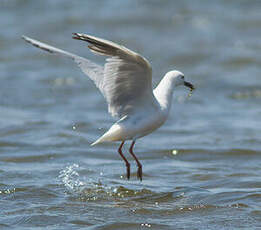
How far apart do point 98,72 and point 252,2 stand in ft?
42.8

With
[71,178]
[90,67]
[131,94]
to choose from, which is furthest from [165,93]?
[71,178]

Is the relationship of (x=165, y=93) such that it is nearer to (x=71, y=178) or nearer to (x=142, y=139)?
(x=71, y=178)

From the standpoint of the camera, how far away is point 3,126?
1027 centimetres

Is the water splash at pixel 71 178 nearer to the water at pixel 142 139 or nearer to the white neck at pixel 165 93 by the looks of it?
→ the water at pixel 142 139

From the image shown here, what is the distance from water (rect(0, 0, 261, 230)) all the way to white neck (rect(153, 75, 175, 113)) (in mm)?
950

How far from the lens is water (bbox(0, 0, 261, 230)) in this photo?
20.9ft

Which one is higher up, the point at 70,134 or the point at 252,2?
the point at 252,2

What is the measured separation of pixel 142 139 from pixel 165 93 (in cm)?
287

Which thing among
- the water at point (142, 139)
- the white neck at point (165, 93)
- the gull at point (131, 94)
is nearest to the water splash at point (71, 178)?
the water at point (142, 139)

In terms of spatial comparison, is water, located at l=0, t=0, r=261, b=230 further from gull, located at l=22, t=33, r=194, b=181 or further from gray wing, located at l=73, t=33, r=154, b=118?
gray wing, located at l=73, t=33, r=154, b=118

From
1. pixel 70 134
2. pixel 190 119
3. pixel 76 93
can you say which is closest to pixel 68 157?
pixel 70 134

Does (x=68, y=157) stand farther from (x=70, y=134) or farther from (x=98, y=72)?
(x=98, y=72)

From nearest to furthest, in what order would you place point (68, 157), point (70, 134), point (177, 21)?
1. point (68, 157)
2. point (70, 134)
3. point (177, 21)

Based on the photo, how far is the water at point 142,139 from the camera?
6.36 m
